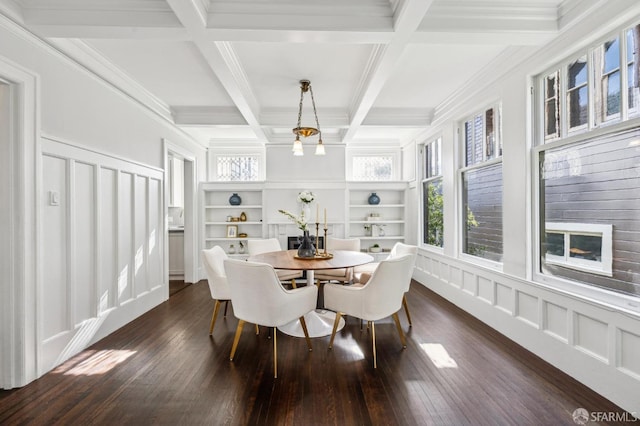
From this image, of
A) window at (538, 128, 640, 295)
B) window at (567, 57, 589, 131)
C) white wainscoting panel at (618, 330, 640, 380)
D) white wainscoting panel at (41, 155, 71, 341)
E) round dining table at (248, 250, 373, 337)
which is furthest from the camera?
round dining table at (248, 250, 373, 337)

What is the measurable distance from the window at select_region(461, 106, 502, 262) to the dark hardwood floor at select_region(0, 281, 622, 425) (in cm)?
106

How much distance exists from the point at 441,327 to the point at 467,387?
3.67 feet

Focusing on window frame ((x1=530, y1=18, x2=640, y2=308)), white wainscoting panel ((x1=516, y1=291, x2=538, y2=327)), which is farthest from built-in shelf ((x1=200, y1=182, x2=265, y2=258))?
window frame ((x1=530, y1=18, x2=640, y2=308))

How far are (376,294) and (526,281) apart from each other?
1398mm

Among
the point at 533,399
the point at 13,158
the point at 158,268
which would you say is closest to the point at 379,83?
the point at 533,399

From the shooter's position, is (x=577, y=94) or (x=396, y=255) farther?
(x=396, y=255)

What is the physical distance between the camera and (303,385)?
86.0 inches

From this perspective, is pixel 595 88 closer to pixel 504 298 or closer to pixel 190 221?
pixel 504 298

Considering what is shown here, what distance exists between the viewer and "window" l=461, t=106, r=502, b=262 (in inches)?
130

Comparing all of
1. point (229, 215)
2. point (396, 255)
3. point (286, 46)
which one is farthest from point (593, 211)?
point (229, 215)

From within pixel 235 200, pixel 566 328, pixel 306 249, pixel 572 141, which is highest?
pixel 572 141

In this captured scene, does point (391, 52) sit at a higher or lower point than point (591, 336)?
higher

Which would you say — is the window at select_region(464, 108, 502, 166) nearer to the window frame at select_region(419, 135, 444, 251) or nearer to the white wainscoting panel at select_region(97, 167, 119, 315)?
the window frame at select_region(419, 135, 444, 251)

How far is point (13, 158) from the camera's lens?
2162 mm
